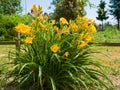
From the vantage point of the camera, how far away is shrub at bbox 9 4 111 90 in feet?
14.4

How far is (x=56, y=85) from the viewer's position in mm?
4477

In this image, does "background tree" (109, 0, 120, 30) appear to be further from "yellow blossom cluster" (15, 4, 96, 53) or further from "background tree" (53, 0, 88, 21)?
"yellow blossom cluster" (15, 4, 96, 53)

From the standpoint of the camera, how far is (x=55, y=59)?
14.4 feet

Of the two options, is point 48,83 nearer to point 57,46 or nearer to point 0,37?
point 57,46

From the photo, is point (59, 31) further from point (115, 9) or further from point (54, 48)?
point (115, 9)

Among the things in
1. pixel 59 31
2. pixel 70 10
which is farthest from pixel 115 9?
pixel 59 31

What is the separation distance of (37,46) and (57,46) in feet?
1.08

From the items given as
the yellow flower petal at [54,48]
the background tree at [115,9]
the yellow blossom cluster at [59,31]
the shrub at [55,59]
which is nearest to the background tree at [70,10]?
the yellow blossom cluster at [59,31]

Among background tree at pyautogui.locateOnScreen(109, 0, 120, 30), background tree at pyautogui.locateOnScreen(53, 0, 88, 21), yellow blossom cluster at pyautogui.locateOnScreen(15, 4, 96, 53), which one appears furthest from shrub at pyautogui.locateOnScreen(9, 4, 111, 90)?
background tree at pyautogui.locateOnScreen(109, 0, 120, 30)

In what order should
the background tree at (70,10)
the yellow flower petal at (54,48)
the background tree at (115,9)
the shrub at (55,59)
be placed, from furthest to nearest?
the background tree at (115,9) < the background tree at (70,10) < the shrub at (55,59) < the yellow flower petal at (54,48)

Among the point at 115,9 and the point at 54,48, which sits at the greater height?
the point at 115,9

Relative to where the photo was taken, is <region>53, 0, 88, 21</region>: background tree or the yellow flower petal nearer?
the yellow flower petal

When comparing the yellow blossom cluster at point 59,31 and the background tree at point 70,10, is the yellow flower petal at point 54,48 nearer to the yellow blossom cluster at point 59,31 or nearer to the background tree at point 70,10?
the yellow blossom cluster at point 59,31

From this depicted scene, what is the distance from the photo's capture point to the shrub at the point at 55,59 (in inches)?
173
